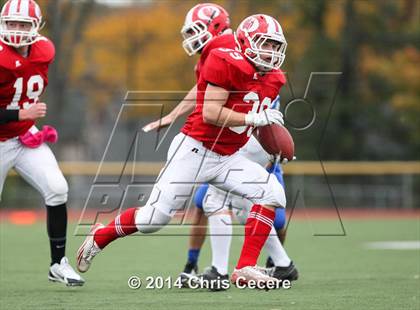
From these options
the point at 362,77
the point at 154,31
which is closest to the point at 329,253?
the point at 362,77

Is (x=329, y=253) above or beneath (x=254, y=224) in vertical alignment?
beneath

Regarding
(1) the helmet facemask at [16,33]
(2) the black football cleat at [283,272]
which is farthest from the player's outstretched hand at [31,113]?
(2) the black football cleat at [283,272]

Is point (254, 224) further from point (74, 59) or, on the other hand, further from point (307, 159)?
point (74, 59)

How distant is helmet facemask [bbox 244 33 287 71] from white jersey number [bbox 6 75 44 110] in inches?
60.6

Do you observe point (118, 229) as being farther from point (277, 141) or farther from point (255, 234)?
point (277, 141)

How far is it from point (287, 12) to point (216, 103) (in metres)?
15.6

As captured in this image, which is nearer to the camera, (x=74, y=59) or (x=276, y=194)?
(x=276, y=194)

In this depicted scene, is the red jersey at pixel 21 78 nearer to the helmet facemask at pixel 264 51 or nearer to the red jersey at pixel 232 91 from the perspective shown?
the red jersey at pixel 232 91

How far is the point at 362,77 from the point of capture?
19.8 meters

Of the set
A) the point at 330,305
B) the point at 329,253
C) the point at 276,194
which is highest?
the point at 276,194

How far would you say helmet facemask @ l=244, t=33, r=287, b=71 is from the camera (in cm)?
532

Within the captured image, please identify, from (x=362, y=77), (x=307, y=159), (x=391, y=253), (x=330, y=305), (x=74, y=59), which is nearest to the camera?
(x=330, y=305)

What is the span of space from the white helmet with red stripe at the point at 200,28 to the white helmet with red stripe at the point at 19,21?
1074mm

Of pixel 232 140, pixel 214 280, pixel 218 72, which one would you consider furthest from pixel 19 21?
pixel 214 280
